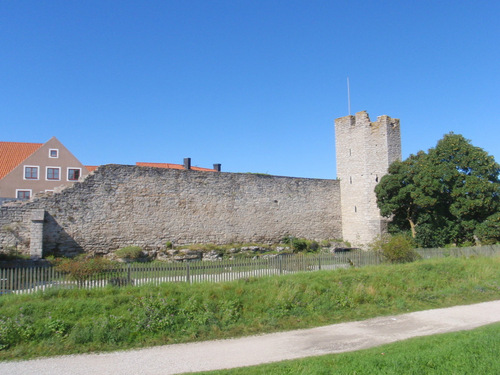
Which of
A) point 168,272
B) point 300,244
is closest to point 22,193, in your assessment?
point 300,244

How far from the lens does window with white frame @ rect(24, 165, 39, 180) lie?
29489 millimetres

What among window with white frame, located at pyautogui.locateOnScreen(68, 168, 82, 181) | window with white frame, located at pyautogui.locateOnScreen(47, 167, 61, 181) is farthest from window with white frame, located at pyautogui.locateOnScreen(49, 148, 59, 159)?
window with white frame, located at pyautogui.locateOnScreen(68, 168, 82, 181)

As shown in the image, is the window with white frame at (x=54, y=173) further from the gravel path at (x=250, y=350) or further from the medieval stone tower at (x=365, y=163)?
the gravel path at (x=250, y=350)

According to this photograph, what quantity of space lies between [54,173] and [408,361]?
29.5 m

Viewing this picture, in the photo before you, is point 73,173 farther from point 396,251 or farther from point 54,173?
point 396,251

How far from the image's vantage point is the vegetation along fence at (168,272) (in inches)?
449

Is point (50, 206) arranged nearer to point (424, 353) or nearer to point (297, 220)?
point (297, 220)

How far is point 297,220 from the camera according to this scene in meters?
26.2

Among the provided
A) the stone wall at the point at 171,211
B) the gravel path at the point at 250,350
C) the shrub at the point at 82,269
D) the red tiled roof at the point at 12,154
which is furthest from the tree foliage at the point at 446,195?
the red tiled roof at the point at 12,154

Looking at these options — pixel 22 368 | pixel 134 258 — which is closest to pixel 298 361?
pixel 22 368

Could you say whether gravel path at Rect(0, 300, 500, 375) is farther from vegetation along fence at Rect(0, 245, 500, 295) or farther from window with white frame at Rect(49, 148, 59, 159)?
window with white frame at Rect(49, 148, 59, 159)

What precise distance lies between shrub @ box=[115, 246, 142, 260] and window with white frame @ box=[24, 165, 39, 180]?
13.7 meters

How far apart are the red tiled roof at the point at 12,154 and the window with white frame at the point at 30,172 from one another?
2.58m

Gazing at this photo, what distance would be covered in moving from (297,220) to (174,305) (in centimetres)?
1646
